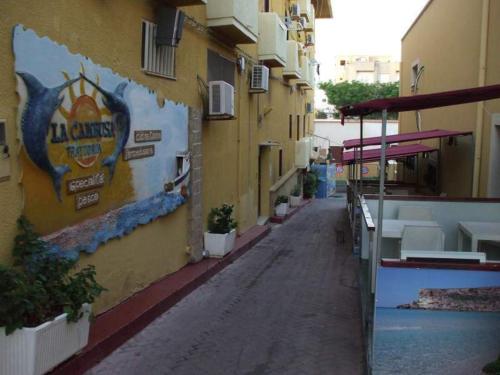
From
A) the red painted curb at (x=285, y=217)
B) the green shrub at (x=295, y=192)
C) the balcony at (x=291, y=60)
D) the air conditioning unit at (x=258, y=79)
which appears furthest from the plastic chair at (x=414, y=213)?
the green shrub at (x=295, y=192)

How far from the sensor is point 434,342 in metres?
4.35

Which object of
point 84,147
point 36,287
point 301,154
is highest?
point 84,147

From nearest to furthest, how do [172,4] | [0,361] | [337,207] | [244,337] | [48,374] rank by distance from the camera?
[0,361]
[48,374]
[244,337]
[172,4]
[337,207]

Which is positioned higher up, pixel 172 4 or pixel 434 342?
pixel 172 4

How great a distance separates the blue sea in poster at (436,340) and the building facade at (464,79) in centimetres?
479

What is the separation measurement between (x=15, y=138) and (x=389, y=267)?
10.5 feet

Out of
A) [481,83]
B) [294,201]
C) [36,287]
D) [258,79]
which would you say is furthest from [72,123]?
[294,201]

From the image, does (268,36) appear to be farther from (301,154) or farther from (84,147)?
(301,154)

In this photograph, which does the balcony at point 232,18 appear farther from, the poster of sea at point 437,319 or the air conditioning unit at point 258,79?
the poster of sea at point 437,319

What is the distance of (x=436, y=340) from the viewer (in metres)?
4.35

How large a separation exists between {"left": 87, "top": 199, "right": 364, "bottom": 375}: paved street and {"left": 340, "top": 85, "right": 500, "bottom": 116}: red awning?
2490 millimetres

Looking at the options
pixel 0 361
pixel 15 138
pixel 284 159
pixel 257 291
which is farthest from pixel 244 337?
pixel 284 159

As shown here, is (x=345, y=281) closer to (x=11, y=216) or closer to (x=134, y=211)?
(x=134, y=211)

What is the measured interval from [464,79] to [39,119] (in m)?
8.70
